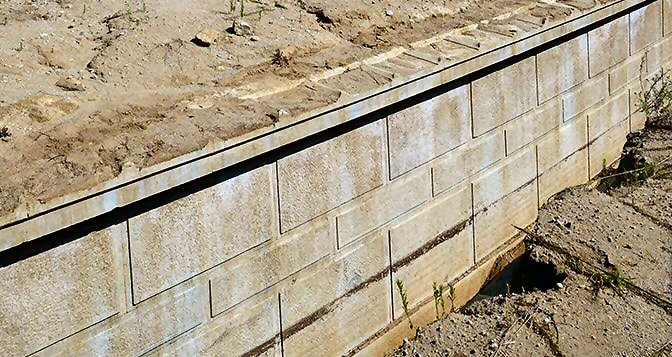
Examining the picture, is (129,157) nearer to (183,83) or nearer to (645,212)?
(183,83)

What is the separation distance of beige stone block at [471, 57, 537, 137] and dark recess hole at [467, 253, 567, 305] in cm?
97

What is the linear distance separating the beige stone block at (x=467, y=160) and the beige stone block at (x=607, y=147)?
170 cm

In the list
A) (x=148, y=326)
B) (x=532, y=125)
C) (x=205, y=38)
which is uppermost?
(x=205, y=38)

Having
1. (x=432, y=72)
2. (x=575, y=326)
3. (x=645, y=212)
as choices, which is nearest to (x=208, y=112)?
(x=432, y=72)

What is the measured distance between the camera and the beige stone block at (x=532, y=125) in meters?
6.23

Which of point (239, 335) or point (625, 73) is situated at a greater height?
point (625, 73)

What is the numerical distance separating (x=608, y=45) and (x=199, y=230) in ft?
15.3

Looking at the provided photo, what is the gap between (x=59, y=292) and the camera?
350 centimetres

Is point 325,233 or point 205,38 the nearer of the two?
point 325,233

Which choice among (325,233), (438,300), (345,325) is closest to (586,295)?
(438,300)

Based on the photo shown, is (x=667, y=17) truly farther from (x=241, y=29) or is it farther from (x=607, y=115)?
(x=241, y=29)

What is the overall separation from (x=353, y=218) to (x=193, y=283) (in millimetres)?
1112

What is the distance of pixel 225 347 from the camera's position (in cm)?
422

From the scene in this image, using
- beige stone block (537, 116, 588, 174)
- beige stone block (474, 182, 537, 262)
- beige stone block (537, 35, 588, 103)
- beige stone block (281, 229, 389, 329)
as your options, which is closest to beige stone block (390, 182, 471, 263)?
beige stone block (281, 229, 389, 329)
